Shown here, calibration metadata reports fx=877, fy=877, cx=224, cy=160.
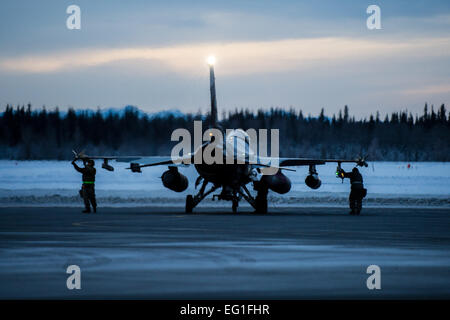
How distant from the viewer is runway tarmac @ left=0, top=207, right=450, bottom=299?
1239 centimetres

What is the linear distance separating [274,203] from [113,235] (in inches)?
953

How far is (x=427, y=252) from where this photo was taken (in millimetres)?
17734

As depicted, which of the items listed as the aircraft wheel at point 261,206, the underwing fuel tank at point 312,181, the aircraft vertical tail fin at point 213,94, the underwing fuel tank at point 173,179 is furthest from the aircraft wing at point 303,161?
the underwing fuel tank at point 173,179

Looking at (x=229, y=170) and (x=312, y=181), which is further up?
(x=229, y=170)

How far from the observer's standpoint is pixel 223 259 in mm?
16312

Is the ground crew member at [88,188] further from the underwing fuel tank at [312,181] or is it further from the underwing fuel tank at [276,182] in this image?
the underwing fuel tank at [312,181]

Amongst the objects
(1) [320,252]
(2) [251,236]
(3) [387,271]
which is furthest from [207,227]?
(3) [387,271]

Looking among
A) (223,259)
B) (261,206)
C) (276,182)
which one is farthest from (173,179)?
(223,259)

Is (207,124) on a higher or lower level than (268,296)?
higher

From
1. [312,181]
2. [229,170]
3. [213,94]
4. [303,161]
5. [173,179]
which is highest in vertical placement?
[213,94]

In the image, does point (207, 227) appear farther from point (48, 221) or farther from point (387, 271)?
point (387, 271)

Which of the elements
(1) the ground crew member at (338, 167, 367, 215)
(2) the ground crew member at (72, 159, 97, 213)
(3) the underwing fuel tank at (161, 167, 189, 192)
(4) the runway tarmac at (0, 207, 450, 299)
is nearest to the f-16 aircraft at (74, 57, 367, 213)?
(3) the underwing fuel tank at (161, 167, 189, 192)

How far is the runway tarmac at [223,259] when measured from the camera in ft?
40.7

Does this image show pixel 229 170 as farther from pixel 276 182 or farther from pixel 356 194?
pixel 356 194
